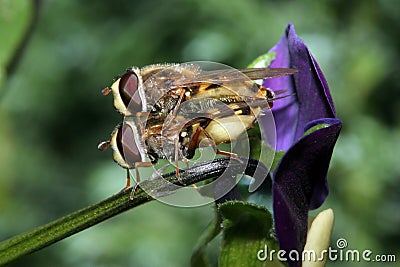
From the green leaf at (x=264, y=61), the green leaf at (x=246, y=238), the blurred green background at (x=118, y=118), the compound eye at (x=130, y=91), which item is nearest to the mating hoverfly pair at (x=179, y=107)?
the compound eye at (x=130, y=91)

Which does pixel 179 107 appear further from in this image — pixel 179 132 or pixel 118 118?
pixel 118 118

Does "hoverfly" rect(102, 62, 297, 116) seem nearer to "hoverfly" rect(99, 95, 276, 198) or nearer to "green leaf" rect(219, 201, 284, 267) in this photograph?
"hoverfly" rect(99, 95, 276, 198)

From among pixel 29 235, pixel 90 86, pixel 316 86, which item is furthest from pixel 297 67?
pixel 90 86

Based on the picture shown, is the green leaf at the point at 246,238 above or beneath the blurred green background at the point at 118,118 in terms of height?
beneath

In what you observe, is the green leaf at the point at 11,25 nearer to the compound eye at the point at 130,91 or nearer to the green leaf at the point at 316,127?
the compound eye at the point at 130,91

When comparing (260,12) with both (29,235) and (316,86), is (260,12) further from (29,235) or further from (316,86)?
(29,235)

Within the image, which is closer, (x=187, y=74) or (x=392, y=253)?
(x=187, y=74)

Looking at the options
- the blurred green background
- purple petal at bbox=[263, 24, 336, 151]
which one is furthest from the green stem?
the blurred green background
